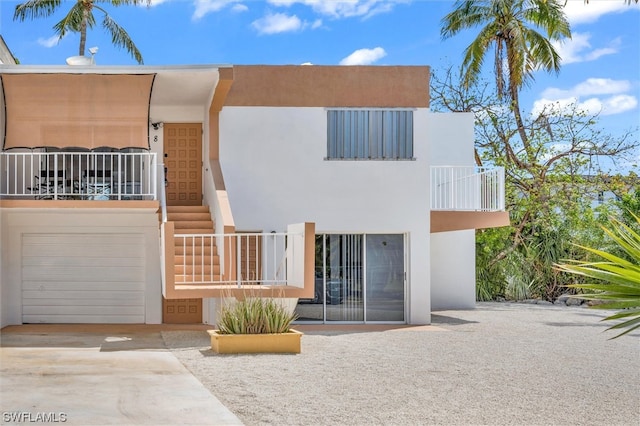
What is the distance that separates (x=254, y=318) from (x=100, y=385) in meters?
3.53

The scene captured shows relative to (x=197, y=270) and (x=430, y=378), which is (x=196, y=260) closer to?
(x=197, y=270)

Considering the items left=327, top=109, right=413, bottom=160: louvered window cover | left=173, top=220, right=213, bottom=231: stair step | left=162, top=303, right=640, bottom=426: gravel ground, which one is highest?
left=327, top=109, right=413, bottom=160: louvered window cover

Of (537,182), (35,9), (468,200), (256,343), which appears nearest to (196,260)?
(256,343)

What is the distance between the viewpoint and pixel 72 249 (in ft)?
59.7

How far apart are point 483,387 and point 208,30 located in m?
11.8

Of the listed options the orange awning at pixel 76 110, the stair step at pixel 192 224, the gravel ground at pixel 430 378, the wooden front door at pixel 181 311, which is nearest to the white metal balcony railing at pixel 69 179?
the orange awning at pixel 76 110

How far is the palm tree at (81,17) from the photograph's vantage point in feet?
99.0

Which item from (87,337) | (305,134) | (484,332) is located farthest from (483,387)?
(305,134)

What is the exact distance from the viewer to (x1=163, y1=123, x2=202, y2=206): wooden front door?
19359 millimetres

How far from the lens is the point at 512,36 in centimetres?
3011

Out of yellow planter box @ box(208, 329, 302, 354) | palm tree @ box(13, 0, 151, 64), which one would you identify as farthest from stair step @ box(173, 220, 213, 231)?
palm tree @ box(13, 0, 151, 64)

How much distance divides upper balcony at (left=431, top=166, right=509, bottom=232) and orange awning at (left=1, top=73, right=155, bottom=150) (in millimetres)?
6993

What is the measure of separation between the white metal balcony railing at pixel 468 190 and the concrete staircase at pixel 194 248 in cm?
560

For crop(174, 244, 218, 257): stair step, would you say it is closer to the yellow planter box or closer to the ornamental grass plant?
the ornamental grass plant
